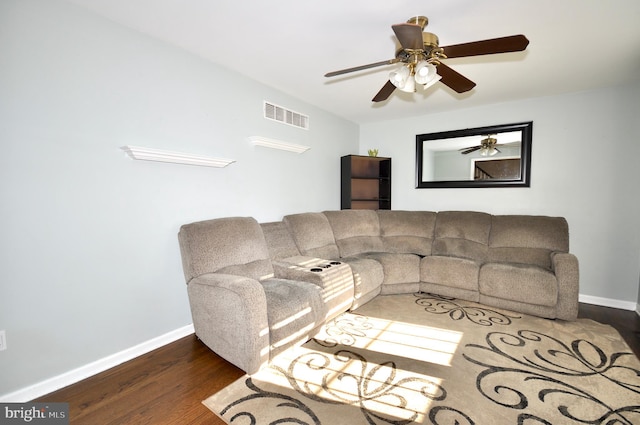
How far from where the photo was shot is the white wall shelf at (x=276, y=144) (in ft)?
10.00

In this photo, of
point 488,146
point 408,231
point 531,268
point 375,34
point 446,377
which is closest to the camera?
point 446,377

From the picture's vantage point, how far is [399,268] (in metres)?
3.44

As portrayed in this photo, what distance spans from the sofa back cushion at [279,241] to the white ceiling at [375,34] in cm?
158

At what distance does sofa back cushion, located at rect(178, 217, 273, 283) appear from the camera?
7.50ft

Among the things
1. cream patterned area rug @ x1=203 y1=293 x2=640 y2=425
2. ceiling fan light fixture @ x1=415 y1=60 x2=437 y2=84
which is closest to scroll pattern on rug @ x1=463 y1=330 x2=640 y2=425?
cream patterned area rug @ x1=203 y1=293 x2=640 y2=425

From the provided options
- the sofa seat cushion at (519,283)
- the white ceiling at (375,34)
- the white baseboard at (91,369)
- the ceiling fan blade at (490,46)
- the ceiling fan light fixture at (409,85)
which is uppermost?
the white ceiling at (375,34)

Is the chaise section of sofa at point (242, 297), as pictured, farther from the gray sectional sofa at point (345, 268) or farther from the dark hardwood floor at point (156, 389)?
the dark hardwood floor at point (156, 389)

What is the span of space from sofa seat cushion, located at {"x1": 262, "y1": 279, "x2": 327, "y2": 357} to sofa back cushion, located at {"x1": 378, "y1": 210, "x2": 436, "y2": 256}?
1885 mm

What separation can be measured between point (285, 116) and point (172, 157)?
1583 mm

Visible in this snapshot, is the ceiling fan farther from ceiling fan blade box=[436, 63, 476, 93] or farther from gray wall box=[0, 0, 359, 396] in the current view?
gray wall box=[0, 0, 359, 396]

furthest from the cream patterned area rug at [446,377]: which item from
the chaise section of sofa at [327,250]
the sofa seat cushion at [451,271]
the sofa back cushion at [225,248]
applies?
the sofa back cushion at [225,248]

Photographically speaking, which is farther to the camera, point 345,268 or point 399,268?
point 399,268

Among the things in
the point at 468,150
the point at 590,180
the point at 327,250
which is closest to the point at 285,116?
the point at 327,250

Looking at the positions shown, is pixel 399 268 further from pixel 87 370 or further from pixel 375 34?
pixel 87 370
